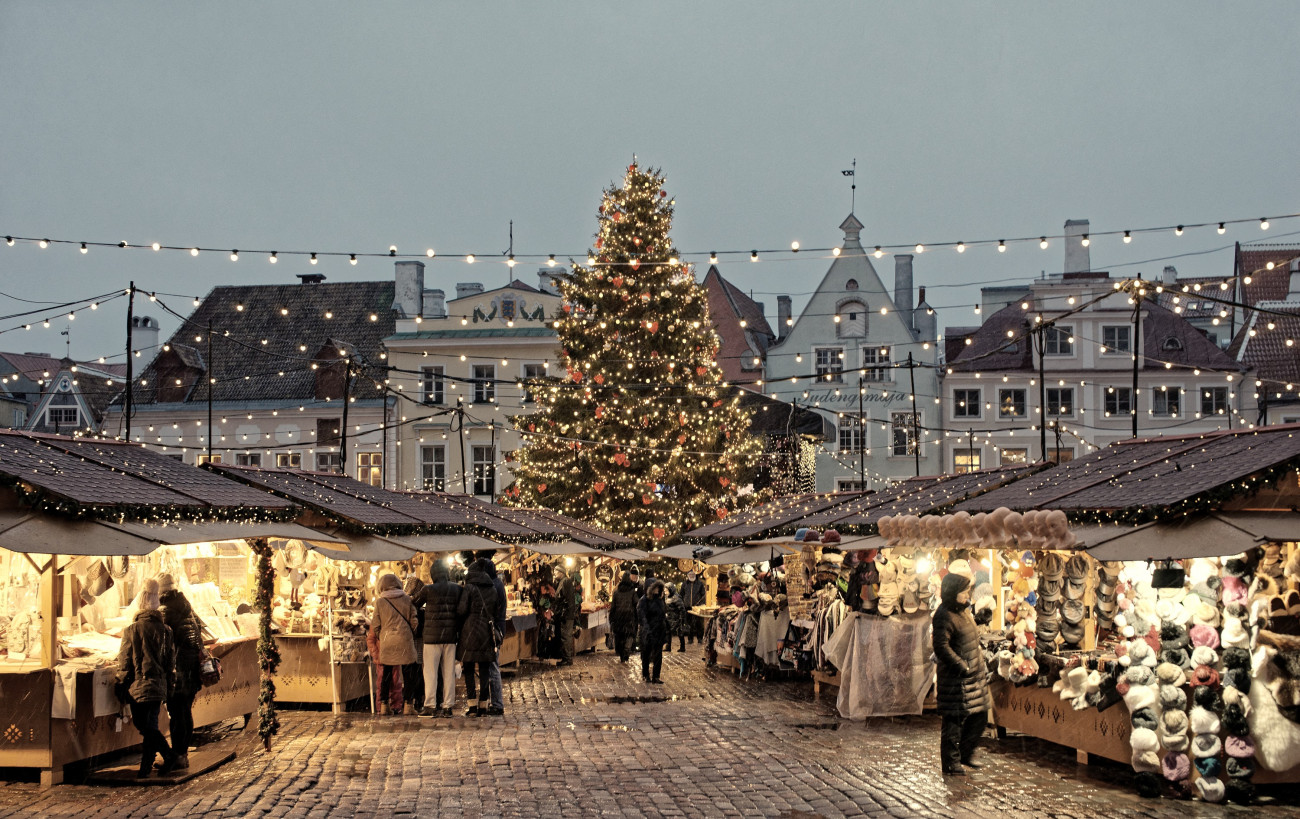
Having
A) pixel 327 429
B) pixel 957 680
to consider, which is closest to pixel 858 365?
pixel 327 429

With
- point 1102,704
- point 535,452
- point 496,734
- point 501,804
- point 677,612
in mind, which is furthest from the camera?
point 535,452

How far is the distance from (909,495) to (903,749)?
649cm

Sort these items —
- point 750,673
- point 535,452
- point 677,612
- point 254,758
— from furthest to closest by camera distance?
point 535,452
point 677,612
point 750,673
point 254,758

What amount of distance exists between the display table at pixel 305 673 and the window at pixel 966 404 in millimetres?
33451

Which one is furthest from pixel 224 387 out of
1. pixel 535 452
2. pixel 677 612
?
pixel 677 612

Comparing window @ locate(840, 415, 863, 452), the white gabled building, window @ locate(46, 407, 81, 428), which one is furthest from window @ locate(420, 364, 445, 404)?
window @ locate(840, 415, 863, 452)

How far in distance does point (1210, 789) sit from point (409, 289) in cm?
4255

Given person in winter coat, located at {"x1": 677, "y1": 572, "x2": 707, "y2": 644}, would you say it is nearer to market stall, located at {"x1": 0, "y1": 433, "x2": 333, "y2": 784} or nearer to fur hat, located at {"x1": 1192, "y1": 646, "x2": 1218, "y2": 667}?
market stall, located at {"x1": 0, "y1": 433, "x2": 333, "y2": 784}

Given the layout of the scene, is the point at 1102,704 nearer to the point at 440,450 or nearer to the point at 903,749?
the point at 903,749

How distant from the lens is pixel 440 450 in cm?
4722

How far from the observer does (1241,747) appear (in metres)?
9.40

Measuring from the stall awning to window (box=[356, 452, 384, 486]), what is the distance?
36.0m

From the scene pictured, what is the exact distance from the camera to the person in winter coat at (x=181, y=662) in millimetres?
11000

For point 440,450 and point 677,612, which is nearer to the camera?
point 677,612
